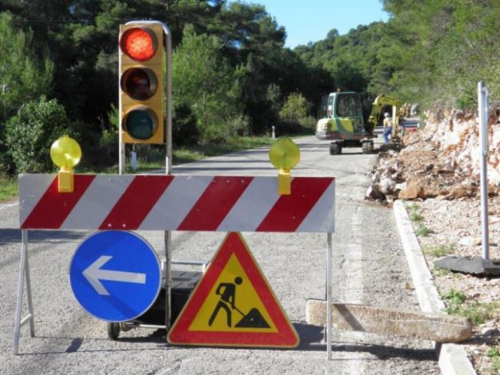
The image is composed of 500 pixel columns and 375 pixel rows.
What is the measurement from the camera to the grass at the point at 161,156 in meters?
18.7

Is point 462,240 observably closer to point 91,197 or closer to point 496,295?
point 496,295

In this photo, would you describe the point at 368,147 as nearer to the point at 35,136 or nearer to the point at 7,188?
the point at 35,136

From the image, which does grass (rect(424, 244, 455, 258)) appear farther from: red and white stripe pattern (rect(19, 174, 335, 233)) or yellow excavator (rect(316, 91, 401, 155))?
yellow excavator (rect(316, 91, 401, 155))

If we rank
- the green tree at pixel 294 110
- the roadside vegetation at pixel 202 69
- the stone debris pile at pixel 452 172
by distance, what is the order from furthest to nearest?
the green tree at pixel 294 110 < the roadside vegetation at pixel 202 69 < the stone debris pile at pixel 452 172

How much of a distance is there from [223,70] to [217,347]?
4068cm

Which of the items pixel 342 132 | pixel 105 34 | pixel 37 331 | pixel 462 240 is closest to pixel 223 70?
pixel 105 34

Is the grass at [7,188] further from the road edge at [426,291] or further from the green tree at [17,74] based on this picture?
the road edge at [426,291]

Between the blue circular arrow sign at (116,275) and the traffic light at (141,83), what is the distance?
0.79 m

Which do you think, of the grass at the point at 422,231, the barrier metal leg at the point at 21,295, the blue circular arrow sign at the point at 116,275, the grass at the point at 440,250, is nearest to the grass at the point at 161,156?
the grass at the point at 422,231

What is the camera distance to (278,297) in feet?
23.8

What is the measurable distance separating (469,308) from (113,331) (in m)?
3.00

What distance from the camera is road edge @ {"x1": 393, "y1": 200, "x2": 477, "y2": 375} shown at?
4.98 meters

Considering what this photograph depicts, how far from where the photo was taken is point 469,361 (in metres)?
5.03

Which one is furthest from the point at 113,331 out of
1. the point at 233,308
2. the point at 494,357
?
the point at 494,357
